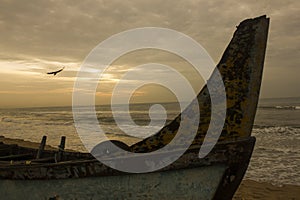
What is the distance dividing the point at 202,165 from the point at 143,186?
2.63 feet

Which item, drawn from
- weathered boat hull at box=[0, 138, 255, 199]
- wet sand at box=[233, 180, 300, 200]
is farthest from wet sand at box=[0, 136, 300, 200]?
weathered boat hull at box=[0, 138, 255, 199]

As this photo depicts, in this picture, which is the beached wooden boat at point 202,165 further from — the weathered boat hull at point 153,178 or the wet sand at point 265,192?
the wet sand at point 265,192

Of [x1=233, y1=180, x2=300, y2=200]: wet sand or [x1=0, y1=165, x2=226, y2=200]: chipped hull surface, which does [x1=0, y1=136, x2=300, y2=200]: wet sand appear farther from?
[x1=0, y1=165, x2=226, y2=200]: chipped hull surface

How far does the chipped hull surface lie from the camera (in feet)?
11.2

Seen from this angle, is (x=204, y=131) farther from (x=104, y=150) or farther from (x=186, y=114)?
(x=104, y=150)

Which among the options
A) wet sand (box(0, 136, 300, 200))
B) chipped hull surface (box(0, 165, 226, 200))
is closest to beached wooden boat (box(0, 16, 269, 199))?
chipped hull surface (box(0, 165, 226, 200))

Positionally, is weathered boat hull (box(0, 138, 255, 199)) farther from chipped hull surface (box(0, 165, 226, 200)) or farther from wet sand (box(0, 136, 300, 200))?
wet sand (box(0, 136, 300, 200))

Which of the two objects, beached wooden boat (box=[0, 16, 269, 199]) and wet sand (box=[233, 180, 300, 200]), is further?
wet sand (box=[233, 180, 300, 200])

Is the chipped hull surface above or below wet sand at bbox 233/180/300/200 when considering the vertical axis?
above

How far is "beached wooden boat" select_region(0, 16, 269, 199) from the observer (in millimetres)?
3373

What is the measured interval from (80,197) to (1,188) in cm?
153

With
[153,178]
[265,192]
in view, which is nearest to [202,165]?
[153,178]

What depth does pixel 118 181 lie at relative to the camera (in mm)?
3668

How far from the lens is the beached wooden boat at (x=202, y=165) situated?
11.1 feet
